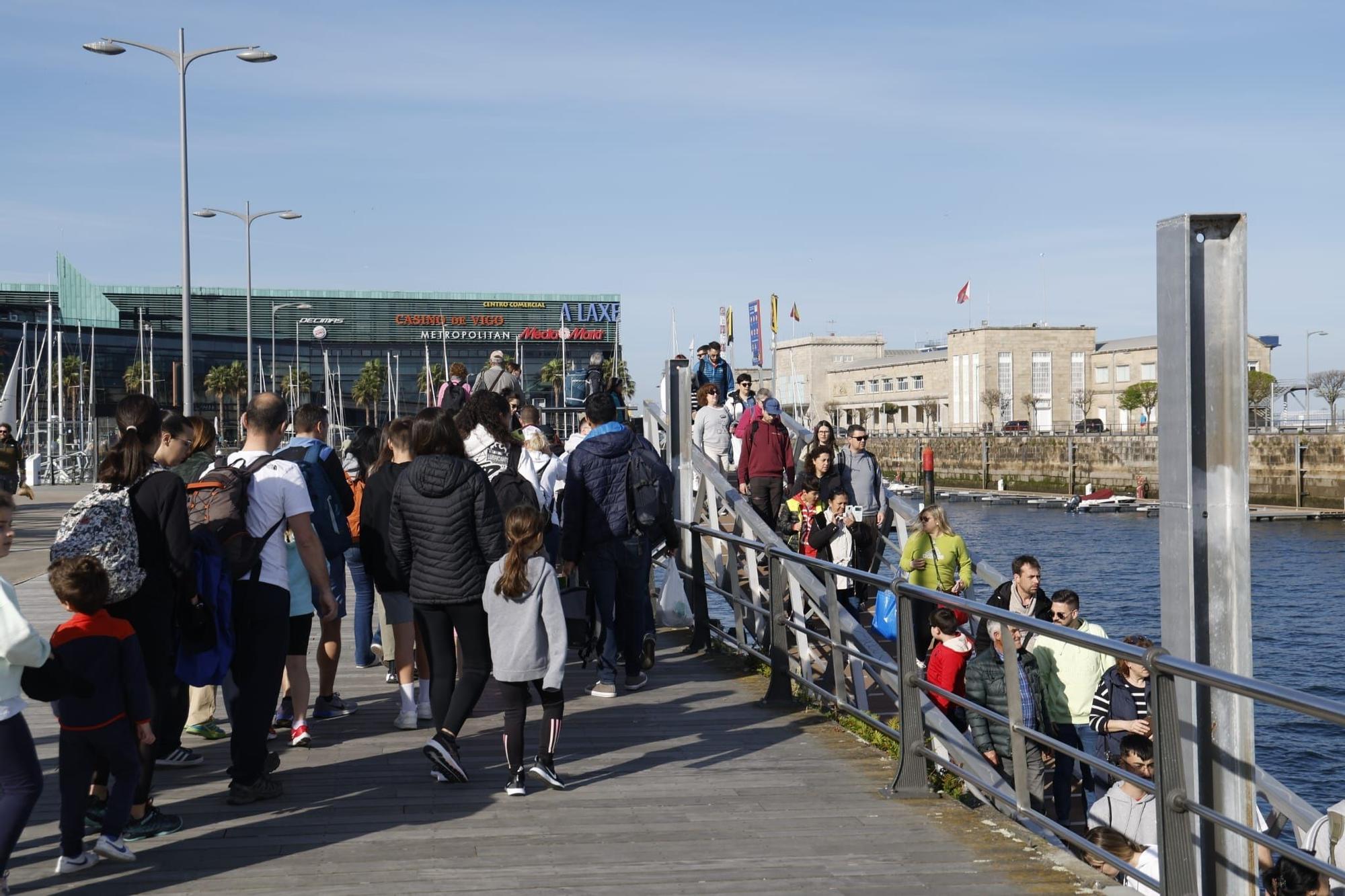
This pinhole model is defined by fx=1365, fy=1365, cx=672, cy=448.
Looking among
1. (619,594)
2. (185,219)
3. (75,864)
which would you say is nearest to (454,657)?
(75,864)

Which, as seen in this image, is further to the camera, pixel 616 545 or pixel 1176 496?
pixel 616 545

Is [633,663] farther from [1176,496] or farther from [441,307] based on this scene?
[441,307]

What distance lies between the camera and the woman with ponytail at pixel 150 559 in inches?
220

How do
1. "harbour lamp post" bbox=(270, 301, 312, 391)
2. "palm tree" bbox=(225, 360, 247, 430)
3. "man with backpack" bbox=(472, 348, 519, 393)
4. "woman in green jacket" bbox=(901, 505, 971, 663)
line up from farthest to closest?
"palm tree" bbox=(225, 360, 247, 430) < "harbour lamp post" bbox=(270, 301, 312, 391) < "man with backpack" bbox=(472, 348, 519, 393) < "woman in green jacket" bbox=(901, 505, 971, 663)

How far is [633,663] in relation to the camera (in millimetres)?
9391

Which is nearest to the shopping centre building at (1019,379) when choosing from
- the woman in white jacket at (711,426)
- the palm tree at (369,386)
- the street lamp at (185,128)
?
the palm tree at (369,386)

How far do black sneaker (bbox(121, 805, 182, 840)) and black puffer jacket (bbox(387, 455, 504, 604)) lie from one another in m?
1.62

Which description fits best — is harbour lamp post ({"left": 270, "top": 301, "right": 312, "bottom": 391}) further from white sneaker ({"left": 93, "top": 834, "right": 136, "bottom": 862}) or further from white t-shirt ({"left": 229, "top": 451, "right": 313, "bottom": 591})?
white sneaker ({"left": 93, "top": 834, "right": 136, "bottom": 862})

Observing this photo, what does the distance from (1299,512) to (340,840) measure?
69962 millimetres

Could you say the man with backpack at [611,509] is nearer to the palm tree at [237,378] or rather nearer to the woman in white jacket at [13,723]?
the woman in white jacket at [13,723]

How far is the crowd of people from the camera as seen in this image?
5184 millimetres

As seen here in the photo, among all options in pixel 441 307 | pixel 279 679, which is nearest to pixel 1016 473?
pixel 441 307

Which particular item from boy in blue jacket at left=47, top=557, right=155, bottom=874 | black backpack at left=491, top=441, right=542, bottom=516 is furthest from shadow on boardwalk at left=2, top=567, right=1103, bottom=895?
black backpack at left=491, top=441, right=542, bottom=516

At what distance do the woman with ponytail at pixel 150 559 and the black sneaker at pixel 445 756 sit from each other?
1.25 metres
